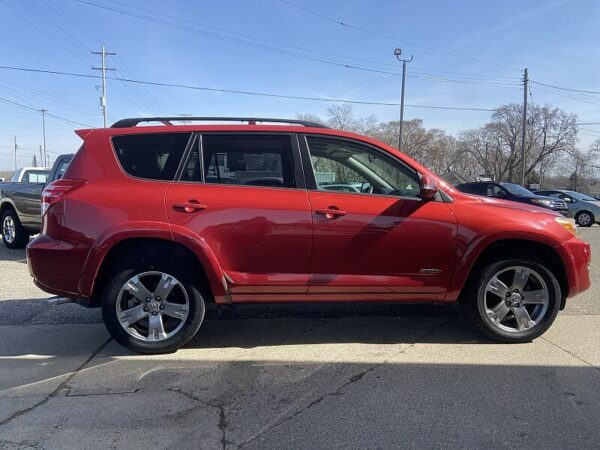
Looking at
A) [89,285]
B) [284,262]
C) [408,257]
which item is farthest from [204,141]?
[408,257]

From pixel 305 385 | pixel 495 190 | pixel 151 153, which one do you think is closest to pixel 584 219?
pixel 495 190

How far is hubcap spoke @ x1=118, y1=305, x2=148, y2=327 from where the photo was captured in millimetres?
4145

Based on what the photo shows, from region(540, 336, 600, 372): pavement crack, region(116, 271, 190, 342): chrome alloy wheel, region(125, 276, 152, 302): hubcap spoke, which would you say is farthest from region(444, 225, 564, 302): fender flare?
region(125, 276, 152, 302): hubcap spoke

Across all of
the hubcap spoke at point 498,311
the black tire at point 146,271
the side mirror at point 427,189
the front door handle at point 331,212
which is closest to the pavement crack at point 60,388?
the black tire at point 146,271

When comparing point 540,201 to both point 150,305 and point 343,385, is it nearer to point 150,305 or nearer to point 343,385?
point 343,385

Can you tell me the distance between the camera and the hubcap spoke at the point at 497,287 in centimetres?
439

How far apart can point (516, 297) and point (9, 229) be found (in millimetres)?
9731

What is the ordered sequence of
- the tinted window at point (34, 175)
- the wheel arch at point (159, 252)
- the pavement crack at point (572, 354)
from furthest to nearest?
1. the tinted window at point (34, 175)
2. the wheel arch at point (159, 252)
3. the pavement crack at point (572, 354)

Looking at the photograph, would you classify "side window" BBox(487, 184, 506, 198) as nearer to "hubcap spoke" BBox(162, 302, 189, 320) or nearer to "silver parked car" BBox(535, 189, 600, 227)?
"silver parked car" BBox(535, 189, 600, 227)

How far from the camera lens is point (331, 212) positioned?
412 cm

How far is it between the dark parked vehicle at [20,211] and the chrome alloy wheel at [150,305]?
6.18 m

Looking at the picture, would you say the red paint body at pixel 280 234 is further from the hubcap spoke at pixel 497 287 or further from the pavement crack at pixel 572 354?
the pavement crack at pixel 572 354

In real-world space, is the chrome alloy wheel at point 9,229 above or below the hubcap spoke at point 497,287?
below

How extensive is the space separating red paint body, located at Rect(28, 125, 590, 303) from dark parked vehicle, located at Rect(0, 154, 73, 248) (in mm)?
5931
